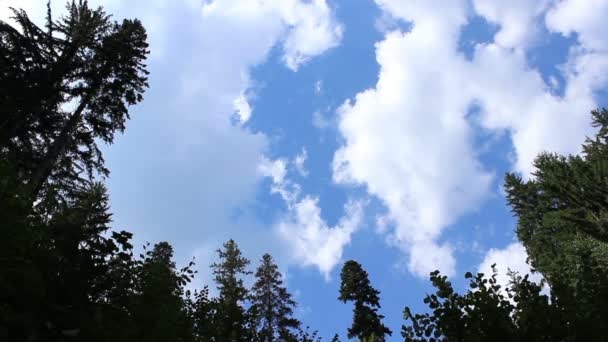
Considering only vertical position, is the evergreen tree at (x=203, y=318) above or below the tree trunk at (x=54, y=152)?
below

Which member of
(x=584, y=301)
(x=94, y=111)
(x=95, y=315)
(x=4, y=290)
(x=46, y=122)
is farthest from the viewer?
(x=94, y=111)

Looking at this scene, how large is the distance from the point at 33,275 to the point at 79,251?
1.35 meters

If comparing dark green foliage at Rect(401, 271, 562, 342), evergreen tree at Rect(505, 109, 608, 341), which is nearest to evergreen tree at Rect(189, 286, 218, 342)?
dark green foliage at Rect(401, 271, 562, 342)

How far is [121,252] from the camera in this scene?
5.24 metres

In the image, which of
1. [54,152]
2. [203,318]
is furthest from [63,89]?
[203,318]

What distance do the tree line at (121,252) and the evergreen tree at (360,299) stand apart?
11 cm

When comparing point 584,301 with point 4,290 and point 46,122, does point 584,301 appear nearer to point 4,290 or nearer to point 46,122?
point 4,290

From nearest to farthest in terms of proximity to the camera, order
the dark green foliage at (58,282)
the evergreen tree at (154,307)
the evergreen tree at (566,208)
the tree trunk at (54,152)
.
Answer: the dark green foliage at (58,282) < the evergreen tree at (154,307) < the tree trunk at (54,152) < the evergreen tree at (566,208)

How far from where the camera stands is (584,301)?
524 centimetres

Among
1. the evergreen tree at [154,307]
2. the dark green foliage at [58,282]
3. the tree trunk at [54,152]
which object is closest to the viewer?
the dark green foliage at [58,282]

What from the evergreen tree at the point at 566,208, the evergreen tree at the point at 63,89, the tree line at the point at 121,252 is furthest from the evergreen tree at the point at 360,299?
the evergreen tree at the point at 63,89

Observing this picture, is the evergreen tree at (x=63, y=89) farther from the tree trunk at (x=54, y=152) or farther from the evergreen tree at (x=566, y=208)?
the evergreen tree at (x=566, y=208)

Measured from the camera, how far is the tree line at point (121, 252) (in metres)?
4.21

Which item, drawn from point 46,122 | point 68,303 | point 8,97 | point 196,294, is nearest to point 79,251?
point 68,303
